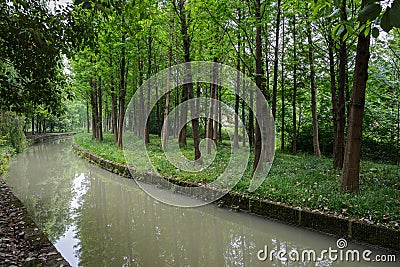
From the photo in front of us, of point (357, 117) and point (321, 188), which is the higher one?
point (357, 117)

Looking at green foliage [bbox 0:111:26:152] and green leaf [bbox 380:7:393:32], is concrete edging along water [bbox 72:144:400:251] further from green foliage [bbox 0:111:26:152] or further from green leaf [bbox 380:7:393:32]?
green foliage [bbox 0:111:26:152]

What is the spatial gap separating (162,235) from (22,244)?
276cm

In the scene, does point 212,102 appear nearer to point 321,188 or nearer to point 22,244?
point 321,188

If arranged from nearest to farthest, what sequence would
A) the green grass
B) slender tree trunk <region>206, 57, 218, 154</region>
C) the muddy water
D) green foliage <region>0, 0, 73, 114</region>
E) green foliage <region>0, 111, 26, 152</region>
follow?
green foliage <region>0, 0, 73, 114</region>, the muddy water, the green grass, slender tree trunk <region>206, 57, 218, 154</region>, green foliage <region>0, 111, 26, 152</region>

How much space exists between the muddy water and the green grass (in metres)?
0.66

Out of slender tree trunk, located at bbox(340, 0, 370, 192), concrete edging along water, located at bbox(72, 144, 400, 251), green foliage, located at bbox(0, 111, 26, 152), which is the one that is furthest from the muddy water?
green foliage, located at bbox(0, 111, 26, 152)

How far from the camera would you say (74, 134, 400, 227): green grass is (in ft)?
20.1

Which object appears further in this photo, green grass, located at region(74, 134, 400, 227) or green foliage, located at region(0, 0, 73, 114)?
green grass, located at region(74, 134, 400, 227)

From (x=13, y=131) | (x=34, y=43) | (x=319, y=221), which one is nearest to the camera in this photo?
(x=34, y=43)

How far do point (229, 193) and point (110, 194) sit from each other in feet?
15.1

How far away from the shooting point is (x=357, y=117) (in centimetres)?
696

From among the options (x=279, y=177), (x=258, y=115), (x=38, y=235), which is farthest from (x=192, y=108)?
(x=38, y=235)

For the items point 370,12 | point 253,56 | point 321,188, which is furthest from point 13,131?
point 370,12

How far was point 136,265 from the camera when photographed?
5.14 m
